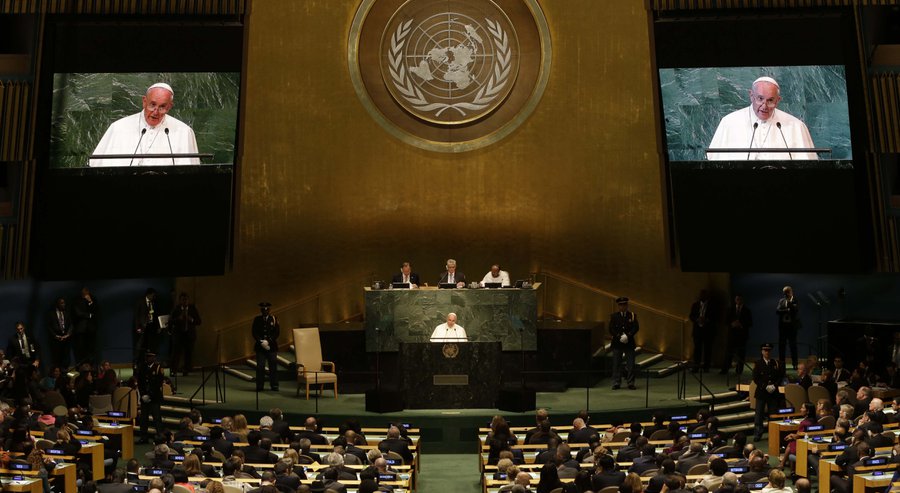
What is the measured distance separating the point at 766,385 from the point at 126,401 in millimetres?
9204

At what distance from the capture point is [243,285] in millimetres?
22172

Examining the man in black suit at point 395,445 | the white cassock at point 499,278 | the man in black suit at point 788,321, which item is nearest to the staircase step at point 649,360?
the man in black suit at point 788,321

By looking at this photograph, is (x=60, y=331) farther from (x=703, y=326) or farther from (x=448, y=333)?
(x=703, y=326)

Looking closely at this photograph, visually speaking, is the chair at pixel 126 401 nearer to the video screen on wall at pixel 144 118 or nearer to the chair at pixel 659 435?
the video screen on wall at pixel 144 118

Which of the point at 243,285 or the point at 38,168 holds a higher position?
the point at 38,168

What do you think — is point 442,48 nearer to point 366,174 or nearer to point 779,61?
point 366,174

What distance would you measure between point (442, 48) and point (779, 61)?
20.5 feet

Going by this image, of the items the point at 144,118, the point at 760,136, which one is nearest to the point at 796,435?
the point at 760,136

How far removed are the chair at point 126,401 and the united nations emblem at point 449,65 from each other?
7.36 m

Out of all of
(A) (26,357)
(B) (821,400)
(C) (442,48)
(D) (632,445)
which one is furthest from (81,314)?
(B) (821,400)

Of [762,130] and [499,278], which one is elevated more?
[762,130]

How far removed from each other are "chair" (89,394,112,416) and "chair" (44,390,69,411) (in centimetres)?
44

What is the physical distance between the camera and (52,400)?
17.2 meters

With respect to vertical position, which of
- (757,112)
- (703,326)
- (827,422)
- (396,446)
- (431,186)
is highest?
(757,112)
